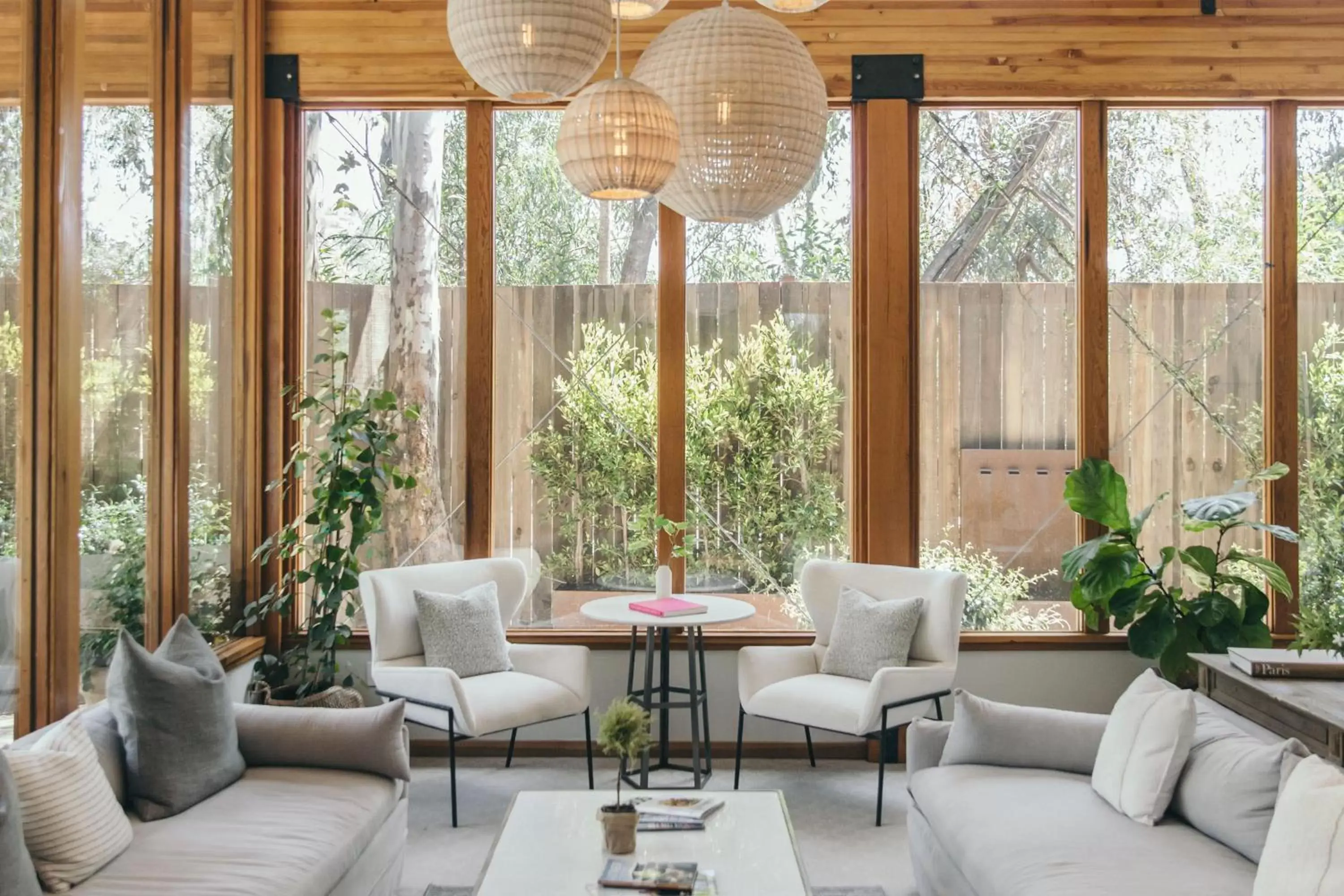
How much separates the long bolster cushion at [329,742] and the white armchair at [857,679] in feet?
4.80

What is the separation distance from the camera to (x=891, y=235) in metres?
4.70

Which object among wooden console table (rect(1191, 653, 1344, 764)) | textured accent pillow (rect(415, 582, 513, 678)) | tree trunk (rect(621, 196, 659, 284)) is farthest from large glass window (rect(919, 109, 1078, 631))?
textured accent pillow (rect(415, 582, 513, 678))

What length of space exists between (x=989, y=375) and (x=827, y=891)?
2.42 metres

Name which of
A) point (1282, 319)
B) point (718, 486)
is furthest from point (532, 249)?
point (1282, 319)

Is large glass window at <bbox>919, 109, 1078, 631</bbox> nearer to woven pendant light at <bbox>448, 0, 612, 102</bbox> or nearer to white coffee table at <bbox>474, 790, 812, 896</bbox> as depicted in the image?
white coffee table at <bbox>474, 790, 812, 896</bbox>

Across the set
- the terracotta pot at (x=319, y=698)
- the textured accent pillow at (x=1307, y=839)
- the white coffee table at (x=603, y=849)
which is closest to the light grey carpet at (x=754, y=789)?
the white coffee table at (x=603, y=849)

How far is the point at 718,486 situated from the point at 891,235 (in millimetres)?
1310

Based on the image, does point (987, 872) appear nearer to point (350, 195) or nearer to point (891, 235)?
point (891, 235)

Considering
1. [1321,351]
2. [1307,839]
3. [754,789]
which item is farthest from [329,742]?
[1321,351]

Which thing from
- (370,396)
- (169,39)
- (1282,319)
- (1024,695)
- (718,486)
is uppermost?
(169,39)

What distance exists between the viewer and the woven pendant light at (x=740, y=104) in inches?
89.4

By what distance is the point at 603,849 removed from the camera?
2557mm

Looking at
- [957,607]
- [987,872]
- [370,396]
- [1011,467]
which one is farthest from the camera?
[1011,467]

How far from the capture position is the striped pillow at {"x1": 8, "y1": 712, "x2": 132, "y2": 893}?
7.65 ft
